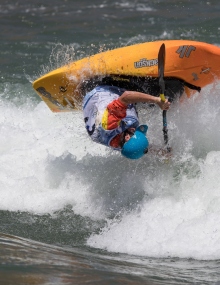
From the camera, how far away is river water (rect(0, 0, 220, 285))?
4.82m

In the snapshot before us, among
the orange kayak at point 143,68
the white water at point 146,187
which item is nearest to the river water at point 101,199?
the white water at point 146,187

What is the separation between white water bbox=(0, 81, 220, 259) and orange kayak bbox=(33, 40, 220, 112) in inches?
13.2

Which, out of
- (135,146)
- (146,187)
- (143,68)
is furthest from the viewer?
(146,187)

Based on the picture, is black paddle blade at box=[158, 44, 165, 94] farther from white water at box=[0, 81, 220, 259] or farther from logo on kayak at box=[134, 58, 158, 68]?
white water at box=[0, 81, 220, 259]

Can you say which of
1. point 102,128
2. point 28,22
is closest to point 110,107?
point 102,128

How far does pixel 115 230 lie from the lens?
5957 millimetres

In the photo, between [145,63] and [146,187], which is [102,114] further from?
[146,187]

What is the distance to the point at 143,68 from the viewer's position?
21.2ft

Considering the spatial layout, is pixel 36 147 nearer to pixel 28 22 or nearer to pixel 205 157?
pixel 205 157

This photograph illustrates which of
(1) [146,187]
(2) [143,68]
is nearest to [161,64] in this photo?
(2) [143,68]

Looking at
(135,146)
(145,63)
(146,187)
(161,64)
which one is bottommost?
(146,187)

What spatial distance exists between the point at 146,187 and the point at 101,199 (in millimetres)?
467

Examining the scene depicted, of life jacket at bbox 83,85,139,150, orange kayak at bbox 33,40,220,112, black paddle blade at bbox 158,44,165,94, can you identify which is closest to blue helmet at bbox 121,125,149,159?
life jacket at bbox 83,85,139,150

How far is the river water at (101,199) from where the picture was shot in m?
4.82
